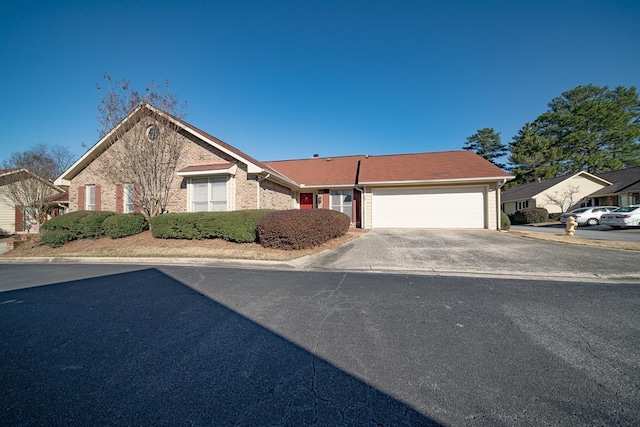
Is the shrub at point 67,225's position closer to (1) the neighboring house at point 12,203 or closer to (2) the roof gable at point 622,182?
(1) the neighboring house at point 12,203

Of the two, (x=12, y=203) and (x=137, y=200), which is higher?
(x=12, y=203)

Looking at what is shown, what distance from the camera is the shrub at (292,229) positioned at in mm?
8656

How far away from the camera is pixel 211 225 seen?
33.5 feet

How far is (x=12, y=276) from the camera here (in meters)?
7.04

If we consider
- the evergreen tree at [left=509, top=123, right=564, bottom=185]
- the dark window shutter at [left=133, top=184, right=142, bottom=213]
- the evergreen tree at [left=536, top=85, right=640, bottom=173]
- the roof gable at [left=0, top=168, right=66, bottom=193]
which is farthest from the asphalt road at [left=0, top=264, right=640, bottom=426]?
the evergreen tree at [left=536, top=85, right=640, bottom=173]

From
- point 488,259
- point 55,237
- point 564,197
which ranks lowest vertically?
point 488,259

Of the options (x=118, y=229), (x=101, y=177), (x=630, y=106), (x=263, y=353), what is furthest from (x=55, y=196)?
(x=630, y=106)

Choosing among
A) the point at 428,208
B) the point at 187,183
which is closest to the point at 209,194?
the point at 187,183

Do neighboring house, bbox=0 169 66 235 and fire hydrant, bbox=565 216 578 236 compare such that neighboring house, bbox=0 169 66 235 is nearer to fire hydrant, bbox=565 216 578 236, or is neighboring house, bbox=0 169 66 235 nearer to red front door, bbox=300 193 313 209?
red front door, bbox=300 193 313 209

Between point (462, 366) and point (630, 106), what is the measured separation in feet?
180

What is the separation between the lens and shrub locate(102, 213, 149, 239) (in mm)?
11352

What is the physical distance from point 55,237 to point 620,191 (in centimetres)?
4199

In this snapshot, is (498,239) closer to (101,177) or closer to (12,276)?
(12,276)

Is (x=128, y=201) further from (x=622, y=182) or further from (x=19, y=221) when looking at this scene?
(x=622, y=182)
